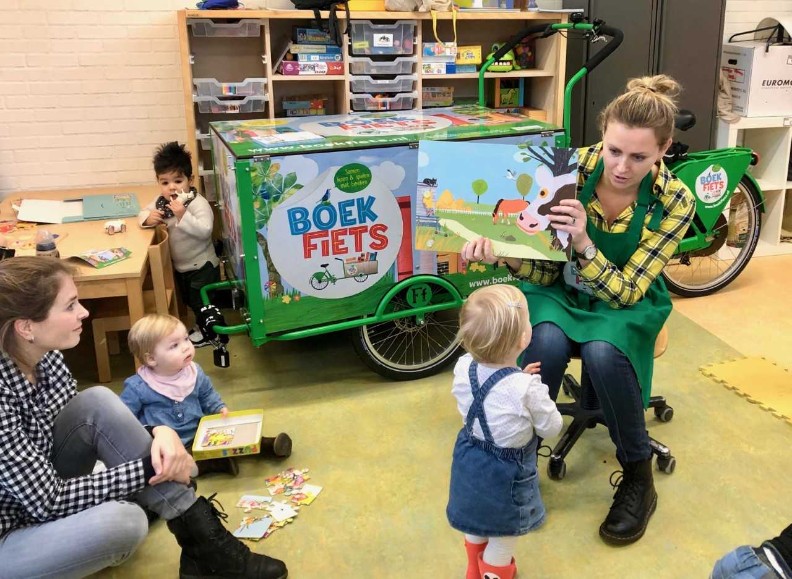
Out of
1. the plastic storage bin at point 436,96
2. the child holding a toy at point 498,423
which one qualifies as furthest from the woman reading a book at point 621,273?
the plastic storage bin at point 436,96

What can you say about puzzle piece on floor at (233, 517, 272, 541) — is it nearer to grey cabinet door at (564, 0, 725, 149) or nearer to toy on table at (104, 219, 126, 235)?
toy on table at (104, 219, 126, 235)

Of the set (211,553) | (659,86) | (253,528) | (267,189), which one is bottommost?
(253,528)

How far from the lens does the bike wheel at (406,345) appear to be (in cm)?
296

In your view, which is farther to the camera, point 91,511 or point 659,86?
point 659,86

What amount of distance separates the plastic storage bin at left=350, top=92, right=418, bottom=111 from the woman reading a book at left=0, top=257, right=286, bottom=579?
240 centimetres

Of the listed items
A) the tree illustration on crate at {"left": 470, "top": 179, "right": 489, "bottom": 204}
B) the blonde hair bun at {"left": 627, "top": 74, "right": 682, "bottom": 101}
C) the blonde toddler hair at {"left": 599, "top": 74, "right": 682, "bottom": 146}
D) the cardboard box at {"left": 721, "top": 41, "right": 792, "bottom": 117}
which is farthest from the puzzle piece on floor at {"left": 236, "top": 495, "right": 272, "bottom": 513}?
A: the cardboard box at {"left": 721, "top": 41, "right": 792, "bottom": 117}

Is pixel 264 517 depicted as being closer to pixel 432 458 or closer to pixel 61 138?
pixel 432 458

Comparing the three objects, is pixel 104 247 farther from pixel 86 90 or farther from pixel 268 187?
pixel 86 90

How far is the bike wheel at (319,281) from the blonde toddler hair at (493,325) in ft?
3.39

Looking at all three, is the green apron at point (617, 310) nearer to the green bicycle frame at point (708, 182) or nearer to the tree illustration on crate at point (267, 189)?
the tree illustration on crate at point (267, 189)

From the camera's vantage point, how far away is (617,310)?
2.21m

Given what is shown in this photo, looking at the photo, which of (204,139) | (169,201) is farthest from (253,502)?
(204,139)

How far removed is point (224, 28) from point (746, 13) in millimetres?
3191

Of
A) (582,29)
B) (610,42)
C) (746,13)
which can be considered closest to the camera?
(610,42)
